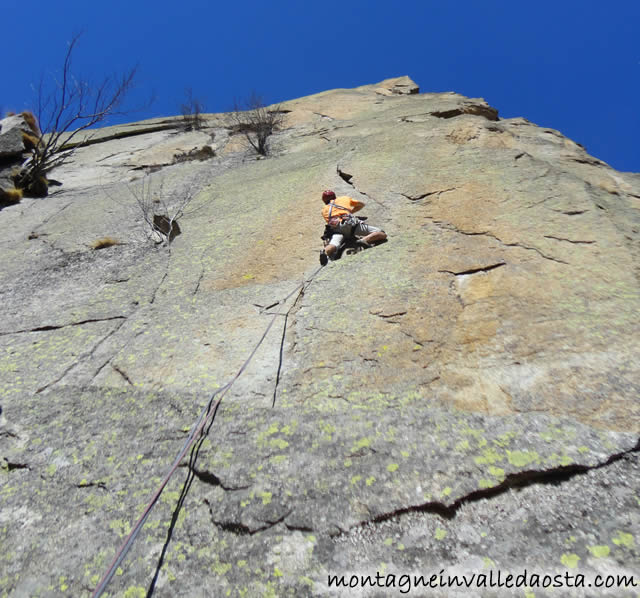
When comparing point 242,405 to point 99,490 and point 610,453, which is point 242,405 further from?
point 610,453

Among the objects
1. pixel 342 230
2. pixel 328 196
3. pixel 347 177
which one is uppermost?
pixel 347 177

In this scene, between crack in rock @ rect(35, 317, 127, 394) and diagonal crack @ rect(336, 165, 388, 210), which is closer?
crack in rock @ rect(35, 317, 127, 394)

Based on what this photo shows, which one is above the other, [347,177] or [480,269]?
[347,177]

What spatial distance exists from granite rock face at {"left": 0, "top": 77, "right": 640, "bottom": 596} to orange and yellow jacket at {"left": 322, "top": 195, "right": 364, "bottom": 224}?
0.88ft

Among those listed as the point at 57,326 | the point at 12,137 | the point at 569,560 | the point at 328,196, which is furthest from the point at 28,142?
the point at 569,560

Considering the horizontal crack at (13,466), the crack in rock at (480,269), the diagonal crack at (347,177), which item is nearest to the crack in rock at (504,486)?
the crack in rock at (480,269)

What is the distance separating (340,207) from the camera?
5.11 metres

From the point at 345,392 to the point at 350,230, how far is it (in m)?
2.39

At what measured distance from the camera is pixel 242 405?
9.77 feet

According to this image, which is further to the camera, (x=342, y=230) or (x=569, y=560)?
(x=342, y=230)

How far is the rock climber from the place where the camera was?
4699 millimetres

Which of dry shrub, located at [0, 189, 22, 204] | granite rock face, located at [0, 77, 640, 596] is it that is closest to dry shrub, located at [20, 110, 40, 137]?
dry shrub, located at [0, 189, 22, 204]

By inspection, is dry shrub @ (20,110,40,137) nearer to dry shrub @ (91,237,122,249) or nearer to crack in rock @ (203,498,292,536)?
dry shrub @ (91,237,122,249)

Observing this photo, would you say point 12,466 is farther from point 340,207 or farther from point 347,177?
point 347,177
